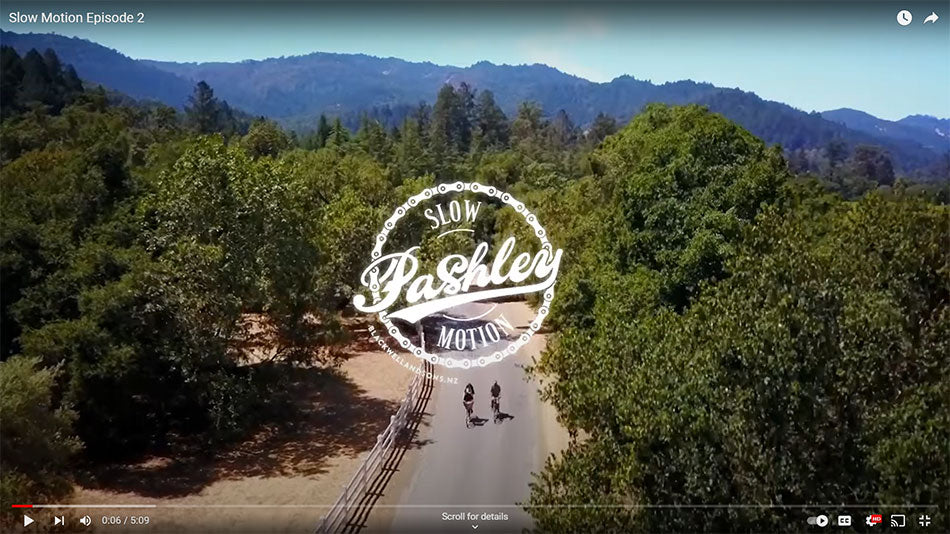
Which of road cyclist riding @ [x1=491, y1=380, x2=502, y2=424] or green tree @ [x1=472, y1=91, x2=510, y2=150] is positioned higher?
green tree @ [x1=472, y1=91, x2=510, y2=150]

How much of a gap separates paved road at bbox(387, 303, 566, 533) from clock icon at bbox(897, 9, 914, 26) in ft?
13.9

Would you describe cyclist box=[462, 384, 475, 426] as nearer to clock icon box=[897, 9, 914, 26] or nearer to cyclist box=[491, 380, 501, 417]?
cyclist box=[491, 380, 501, 417]

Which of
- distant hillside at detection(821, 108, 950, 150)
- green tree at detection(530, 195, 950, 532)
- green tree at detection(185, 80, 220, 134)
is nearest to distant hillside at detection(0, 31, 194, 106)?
green tree at detection(185, 80, 220, 134)

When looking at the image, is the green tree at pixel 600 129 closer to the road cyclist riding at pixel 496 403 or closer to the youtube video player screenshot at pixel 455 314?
the youtube video player screenshot at pixel 455 314

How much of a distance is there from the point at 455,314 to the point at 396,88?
2628 mm

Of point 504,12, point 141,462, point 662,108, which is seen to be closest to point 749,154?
point 662,108

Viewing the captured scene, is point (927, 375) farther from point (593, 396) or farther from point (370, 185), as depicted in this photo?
point (370, 185)

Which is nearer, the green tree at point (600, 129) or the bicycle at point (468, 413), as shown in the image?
the bicycle at point (468, 413)

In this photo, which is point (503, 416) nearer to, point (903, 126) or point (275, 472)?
point (275, 472)

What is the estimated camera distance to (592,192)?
1496 cm

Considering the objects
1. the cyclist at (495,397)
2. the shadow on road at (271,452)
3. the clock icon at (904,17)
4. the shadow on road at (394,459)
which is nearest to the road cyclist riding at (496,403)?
the cyclist at (495,397)

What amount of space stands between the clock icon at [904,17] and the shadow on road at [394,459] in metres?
5.32
